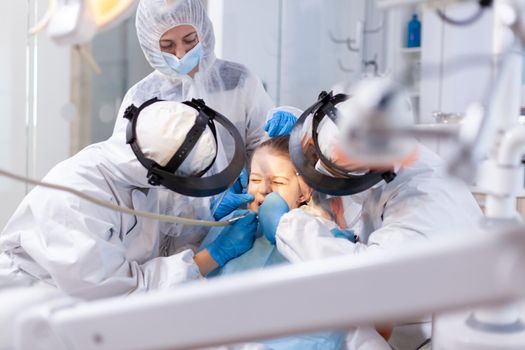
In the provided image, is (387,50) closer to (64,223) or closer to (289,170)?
(289,170)

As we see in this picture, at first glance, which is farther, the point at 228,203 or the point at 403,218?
the point at 228,203

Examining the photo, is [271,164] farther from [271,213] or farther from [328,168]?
[328,168]

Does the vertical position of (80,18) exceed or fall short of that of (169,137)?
it exceeds it

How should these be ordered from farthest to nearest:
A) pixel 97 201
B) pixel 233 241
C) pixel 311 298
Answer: pixel 233 241 < pixel 97 201 < pixel 311 298

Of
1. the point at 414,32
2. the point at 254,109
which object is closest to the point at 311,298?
the point at 254,109

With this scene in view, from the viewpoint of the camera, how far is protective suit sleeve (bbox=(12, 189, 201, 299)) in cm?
124

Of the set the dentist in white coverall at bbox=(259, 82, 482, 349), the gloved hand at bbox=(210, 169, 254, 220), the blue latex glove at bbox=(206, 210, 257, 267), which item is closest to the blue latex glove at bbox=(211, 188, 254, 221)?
the gloved hand at bbox=(210, 169, 254, 220)

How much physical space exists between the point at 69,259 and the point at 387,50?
2.94 meters

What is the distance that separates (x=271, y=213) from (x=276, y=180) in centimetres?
19

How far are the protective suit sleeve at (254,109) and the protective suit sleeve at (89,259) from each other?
1.87 ft

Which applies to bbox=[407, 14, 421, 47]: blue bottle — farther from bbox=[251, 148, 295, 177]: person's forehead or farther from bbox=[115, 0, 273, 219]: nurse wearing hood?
bbox=[251, 148, 295, 177]: person's forehead

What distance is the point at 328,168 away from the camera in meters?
1.20

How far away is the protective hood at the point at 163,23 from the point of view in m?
1.66

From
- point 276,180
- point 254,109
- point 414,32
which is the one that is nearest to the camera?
point 276,180
